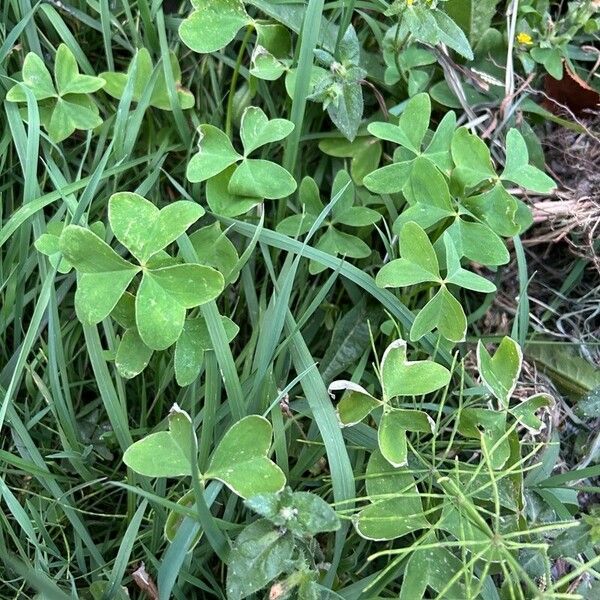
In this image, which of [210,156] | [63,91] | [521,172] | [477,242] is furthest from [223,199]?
[521,172]

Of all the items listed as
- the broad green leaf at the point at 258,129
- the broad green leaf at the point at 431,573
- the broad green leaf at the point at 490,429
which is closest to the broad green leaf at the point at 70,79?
the broad green leaf at the point at 258,129

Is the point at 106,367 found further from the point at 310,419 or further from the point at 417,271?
the point at 417,271

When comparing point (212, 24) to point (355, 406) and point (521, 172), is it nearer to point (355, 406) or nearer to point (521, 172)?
point (521, 172)

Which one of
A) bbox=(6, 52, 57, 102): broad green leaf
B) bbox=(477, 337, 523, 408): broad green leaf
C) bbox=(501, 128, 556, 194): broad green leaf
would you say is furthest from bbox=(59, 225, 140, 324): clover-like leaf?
bbox=(501, 128, 556, 194): broad green leaf

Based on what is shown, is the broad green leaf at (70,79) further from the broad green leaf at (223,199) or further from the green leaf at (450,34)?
the green leaf at (450,34)

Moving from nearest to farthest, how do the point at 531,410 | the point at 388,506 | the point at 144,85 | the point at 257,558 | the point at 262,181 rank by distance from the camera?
1. the point at 257,558
2. the point at 388,506
3. the point at 531,410
4. the point at 262,181
5. the point at 144,85

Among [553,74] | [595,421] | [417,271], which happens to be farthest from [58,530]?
[553,74]
